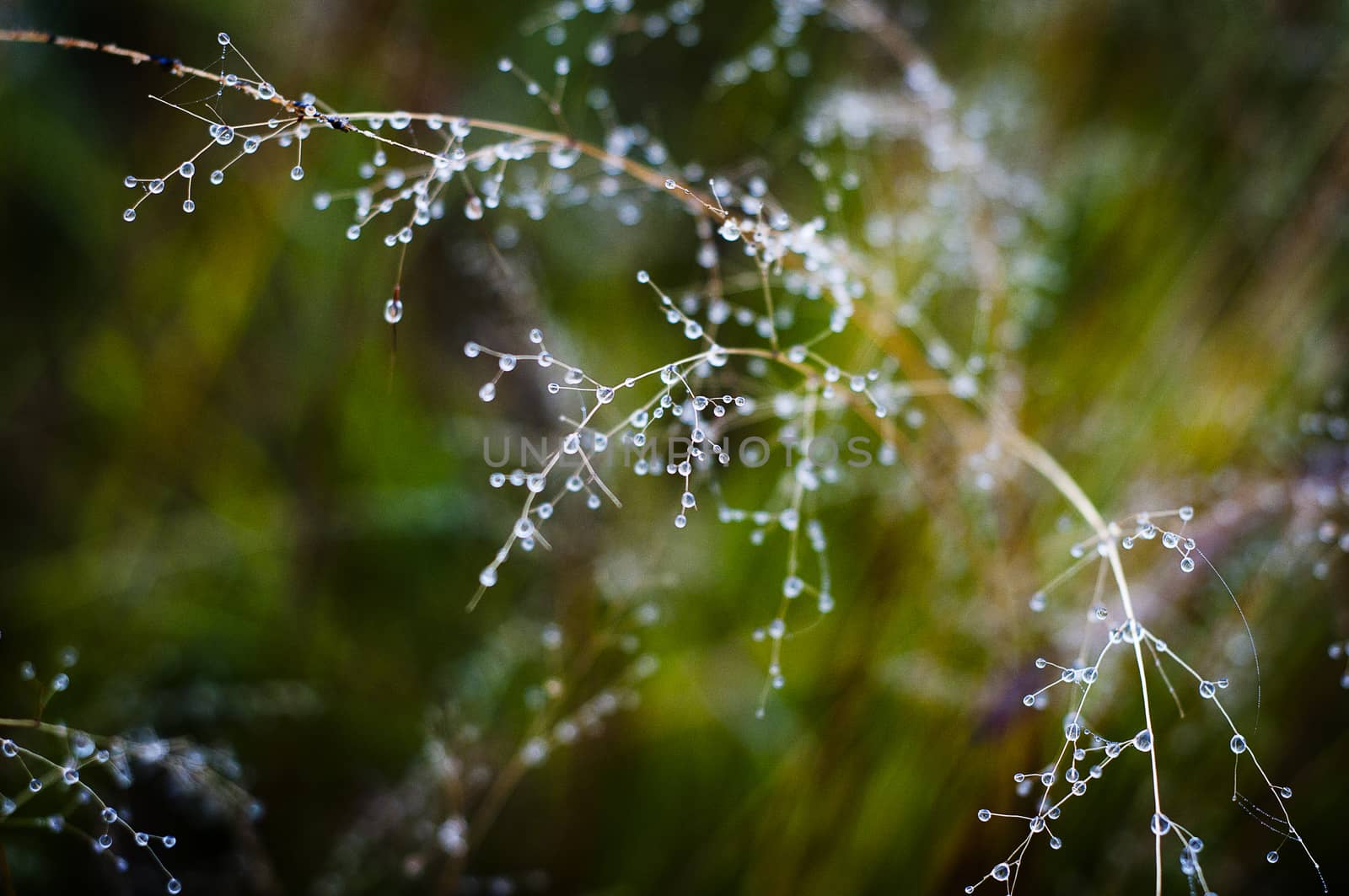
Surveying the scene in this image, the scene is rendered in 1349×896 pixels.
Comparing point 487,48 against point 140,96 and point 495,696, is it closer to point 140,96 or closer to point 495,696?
point 140,96

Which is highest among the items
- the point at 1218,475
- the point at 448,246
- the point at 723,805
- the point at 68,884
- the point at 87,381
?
the point at 448,246

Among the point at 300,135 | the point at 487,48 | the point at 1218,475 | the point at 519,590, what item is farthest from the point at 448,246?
the point at 1218,475

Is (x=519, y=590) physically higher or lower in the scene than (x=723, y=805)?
higher

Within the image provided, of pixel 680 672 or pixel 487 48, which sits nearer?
pixel 680 672

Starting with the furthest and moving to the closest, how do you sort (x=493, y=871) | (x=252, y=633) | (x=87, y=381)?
1. (x=87, y=381)
2. (x=252, y=633)
3. (x=493, y=871)

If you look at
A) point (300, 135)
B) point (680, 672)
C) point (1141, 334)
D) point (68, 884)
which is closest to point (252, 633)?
point (68, 884)

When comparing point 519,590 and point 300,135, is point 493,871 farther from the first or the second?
point 300,135

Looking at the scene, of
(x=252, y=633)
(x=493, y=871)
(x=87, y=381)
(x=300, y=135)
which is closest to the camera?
(x=300, y=135)
